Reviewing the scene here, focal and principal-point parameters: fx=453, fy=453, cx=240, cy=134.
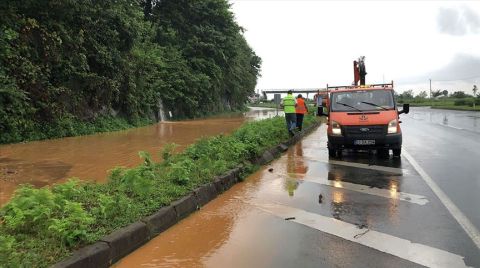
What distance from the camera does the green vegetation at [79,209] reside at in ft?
14.6

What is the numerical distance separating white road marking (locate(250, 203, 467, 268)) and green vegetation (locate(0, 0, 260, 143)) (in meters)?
12.8

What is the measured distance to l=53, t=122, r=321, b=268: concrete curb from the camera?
179 inches

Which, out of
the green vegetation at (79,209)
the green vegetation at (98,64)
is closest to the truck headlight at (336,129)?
the green vegetation at (79,209)

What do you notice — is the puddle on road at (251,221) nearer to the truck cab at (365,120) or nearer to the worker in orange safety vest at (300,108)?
the truck cab at (365,120)

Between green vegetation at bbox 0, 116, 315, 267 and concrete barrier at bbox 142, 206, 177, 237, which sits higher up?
green vegetation at bbox 0, 116, 315, 267

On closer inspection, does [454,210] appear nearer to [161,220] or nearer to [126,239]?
[161,220]

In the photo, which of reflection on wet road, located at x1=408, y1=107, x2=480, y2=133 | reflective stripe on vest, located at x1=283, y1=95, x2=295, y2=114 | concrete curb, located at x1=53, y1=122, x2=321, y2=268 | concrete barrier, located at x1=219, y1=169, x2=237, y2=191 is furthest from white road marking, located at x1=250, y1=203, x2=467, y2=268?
reflection on wet road, located at x1=408, y1=107, x2=480, y2=133

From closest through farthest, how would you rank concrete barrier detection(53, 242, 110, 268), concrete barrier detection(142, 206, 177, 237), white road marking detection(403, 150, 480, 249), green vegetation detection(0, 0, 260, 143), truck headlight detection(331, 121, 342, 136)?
concrete barrier detection(53, 242, 110, 268) → white road marking detection(403, 150, 480, 249) → concrete barrier detection(142, 206, 177, 237) → truck headlight detection(331, 121, 342, 136) → green vegetation detection(0, 0, 260, 143)

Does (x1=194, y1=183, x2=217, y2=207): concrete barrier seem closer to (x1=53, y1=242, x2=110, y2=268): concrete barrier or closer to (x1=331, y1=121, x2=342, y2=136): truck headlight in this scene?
(x1=53, y1=242, x2=110, y2=268): concrete barrier

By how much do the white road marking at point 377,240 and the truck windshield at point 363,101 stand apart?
646 cm

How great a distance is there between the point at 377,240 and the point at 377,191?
2933 mm

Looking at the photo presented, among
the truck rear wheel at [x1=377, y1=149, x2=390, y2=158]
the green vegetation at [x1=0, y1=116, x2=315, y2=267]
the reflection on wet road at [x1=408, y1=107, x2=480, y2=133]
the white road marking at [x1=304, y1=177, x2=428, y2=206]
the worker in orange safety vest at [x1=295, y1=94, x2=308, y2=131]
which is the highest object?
the worker in orange safety vest at [x1=295, y1=94, x2=308, y2=131]

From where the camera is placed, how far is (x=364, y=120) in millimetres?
12141

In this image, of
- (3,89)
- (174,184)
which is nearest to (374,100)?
(174,184)
